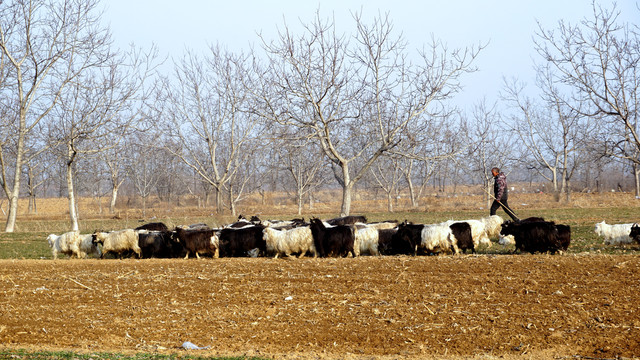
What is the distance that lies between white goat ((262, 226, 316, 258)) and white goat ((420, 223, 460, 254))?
2813 mm

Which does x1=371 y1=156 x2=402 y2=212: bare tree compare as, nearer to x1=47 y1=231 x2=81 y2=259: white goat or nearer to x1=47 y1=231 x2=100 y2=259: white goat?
x1=47 y1=231 x2=100 y2=259: white goat

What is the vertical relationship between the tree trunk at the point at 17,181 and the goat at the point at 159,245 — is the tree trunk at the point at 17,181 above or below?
above

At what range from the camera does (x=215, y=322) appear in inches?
279

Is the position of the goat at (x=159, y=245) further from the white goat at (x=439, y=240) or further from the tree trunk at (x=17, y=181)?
the tree trunk at (x=17, y=181)

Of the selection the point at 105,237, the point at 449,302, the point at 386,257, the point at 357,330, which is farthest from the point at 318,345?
the point at 105,237

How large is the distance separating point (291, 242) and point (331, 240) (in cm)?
104

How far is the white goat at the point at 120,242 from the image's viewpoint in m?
14.2

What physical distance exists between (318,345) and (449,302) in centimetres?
254

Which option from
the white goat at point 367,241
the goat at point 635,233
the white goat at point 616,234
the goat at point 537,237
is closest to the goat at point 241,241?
the white goat at point 367,241

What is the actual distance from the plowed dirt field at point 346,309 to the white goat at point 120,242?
266cm

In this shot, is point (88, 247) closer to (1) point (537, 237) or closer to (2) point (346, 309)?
(2) point (346, 309)

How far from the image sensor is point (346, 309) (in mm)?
7543

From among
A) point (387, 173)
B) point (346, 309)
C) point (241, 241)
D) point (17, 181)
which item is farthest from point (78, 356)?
point (387, 173)

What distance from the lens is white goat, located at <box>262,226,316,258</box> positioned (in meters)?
13.1
